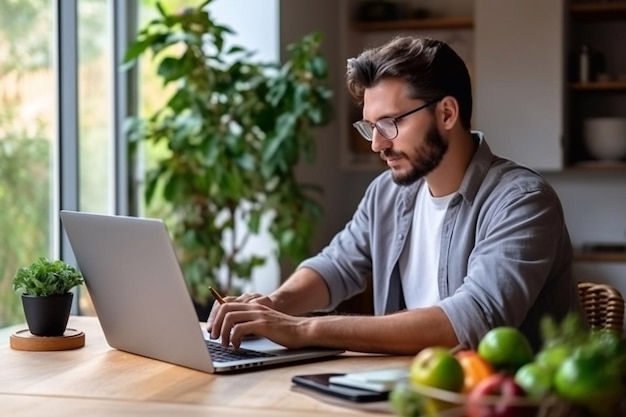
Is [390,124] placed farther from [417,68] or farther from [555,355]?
[555,355]

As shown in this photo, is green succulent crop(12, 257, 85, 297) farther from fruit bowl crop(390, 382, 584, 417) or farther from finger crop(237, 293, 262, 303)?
fruit bowl crop(390, 382, 584, 417)

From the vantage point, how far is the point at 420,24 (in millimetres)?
4820

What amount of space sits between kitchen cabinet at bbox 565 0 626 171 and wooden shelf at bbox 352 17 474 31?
0.47 m

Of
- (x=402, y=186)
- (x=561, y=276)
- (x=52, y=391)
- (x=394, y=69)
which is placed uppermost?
(x=394, y=69)

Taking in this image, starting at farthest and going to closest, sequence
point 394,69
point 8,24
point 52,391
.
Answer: point 8,24 < point 394,69 < point 52,391

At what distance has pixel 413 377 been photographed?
4.37ft

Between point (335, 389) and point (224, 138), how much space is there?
240 centimetres

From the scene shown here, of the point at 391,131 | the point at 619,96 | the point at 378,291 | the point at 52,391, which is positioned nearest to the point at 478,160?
the point at 391,131

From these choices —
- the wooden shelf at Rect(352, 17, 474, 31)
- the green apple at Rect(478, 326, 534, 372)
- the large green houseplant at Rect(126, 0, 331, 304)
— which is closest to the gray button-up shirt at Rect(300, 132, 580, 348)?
the green apple at Rect(478, 326, 534, 372)

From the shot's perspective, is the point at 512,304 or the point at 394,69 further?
the point at 394,69

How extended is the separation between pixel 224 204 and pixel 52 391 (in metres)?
2.38

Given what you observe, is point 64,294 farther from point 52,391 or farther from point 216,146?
point 216,146

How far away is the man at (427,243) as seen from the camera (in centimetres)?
206

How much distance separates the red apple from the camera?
1.23 meters
